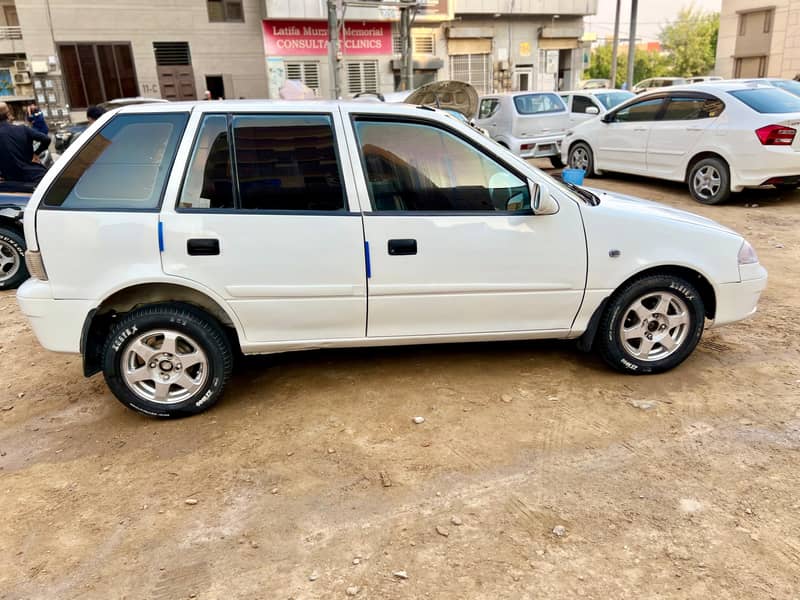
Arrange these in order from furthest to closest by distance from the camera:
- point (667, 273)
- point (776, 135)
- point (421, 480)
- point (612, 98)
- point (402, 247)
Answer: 1. point (612, 98)
2. point (776, 135)
3. point (667, 273)
4. point (402, 247)
5. point (421, 480)

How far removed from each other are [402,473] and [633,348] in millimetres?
1844

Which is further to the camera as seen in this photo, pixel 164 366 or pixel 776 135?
pixel 776 135

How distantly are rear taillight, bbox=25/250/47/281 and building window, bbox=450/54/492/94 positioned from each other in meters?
26.9

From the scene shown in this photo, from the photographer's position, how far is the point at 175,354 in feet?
11.6

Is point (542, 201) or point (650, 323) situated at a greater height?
point (542, 201)

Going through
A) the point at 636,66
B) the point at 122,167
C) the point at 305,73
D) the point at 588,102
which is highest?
the point at 636,66

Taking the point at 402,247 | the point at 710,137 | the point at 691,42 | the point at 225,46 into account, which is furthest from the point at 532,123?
the point at 691,42

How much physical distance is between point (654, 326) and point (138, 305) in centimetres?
323

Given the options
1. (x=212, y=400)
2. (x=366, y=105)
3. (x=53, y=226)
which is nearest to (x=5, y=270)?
(x=53, y=226)

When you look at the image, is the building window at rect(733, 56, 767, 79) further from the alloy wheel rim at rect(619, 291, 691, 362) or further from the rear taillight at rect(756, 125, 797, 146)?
the alloy wheel rim at rect(619, 291, 691, 362)

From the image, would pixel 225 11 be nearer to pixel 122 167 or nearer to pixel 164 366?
pixel 122 167

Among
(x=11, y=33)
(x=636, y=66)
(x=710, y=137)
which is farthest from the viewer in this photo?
(x=636, y=66)

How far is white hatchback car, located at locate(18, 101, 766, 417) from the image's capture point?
3402 mm

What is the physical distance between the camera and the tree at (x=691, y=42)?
54969mm
